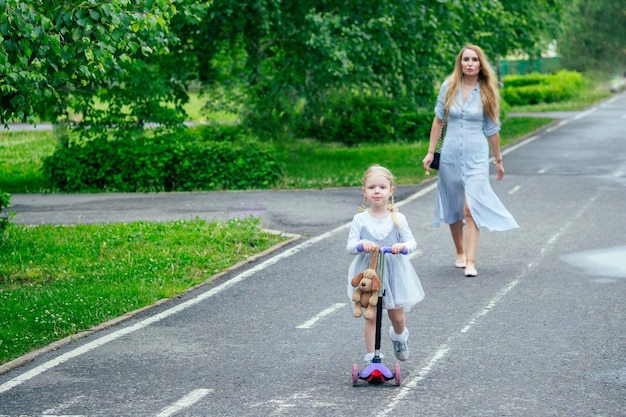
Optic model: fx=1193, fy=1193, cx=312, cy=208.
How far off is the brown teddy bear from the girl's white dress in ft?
0.41

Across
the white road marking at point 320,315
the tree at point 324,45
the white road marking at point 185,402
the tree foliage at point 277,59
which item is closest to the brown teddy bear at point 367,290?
the white road marking at point 185,402

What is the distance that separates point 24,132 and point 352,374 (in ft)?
98.0

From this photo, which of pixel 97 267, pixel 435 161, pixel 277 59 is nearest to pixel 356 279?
pixel 435 161

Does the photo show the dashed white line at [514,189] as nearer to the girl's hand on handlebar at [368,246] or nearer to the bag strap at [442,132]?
the bag strap at [442,132]

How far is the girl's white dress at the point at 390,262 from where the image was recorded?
7.79 m

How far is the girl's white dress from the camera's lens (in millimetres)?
7785

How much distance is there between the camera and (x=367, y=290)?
7.61 metres

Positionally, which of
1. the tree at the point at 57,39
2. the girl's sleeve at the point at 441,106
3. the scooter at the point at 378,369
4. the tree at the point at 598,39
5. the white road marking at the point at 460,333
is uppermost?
the tree at the point at 598,39

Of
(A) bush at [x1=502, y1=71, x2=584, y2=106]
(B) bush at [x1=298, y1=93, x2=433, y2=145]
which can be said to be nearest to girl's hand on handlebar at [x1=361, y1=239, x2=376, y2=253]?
(B) bush at [x1=298, y1=93, x2=433, y2=145]

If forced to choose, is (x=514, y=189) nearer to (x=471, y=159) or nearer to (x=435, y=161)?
(x=471, y=159)

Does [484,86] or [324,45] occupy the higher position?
[324,45]

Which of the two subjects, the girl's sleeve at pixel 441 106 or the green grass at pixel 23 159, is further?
the green grass at pixel 23 159

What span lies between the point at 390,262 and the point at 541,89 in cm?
3919

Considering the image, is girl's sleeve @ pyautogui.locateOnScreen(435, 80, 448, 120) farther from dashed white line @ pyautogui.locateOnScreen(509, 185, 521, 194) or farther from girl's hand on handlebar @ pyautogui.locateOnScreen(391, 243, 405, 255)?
dashed white line @ pyautogui.locateOnScreen(509, 185, 521, 194)
